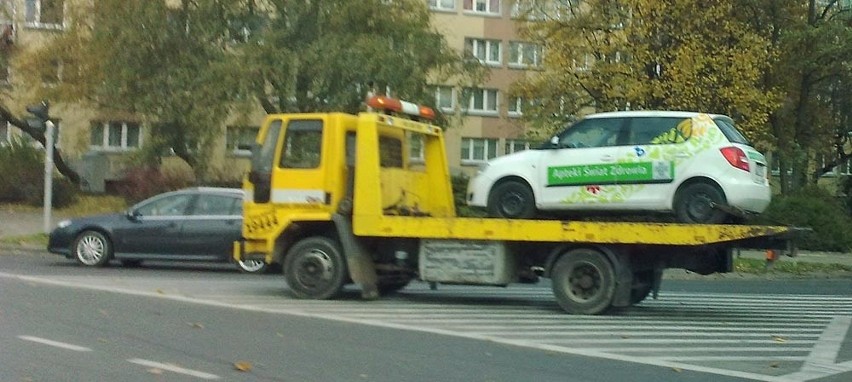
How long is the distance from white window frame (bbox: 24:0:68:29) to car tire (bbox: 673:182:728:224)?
76.1ft

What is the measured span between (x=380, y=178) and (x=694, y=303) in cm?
489

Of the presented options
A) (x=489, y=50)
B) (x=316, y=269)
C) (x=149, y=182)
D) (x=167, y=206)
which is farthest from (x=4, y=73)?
(x=489, y=50)

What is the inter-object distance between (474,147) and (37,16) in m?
24.7

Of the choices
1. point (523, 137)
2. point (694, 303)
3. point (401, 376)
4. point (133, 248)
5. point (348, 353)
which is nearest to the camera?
point (401, 376)

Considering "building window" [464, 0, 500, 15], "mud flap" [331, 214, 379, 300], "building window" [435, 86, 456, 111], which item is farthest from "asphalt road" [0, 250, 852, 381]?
"building window" [464, 0, 500, 15]

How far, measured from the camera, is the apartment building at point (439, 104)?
32.9 meters

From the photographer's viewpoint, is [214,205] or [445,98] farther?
[445,98]

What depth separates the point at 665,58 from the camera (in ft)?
101

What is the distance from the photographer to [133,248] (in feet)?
62.7

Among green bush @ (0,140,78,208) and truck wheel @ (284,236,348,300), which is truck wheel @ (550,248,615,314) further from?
green bush @ (0,140,78,208)

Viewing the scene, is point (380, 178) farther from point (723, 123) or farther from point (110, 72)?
point (110, 72)

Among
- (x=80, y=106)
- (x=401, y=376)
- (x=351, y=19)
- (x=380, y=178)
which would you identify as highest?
(x=351, y=19)

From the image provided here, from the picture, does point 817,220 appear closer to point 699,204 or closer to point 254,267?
point 254,267

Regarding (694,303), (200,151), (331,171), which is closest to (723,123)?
(694,303)
